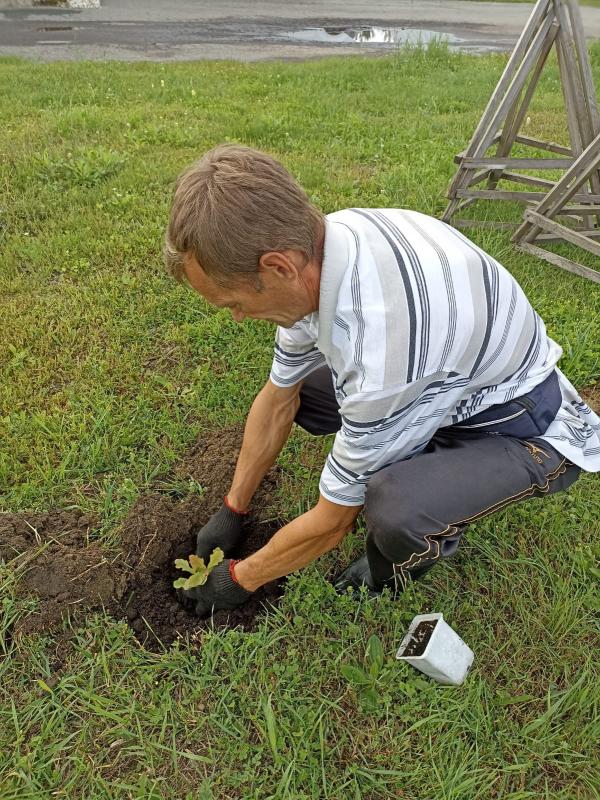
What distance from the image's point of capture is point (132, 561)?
7.29ft

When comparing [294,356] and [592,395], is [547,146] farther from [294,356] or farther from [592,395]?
[294,356]

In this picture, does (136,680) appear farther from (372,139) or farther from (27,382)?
(372,139)

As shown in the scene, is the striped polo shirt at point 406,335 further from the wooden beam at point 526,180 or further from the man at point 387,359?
the wooden beam at point 526,180

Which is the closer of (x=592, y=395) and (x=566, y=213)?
(x=592, y=395)

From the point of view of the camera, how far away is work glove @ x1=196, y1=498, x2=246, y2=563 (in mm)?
2232

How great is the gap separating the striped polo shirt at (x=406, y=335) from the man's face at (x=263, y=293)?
0.06m

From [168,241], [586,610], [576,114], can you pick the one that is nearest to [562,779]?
[586,610]

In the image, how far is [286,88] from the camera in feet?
21.5

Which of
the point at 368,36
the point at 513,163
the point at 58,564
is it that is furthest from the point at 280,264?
the point at 368,36

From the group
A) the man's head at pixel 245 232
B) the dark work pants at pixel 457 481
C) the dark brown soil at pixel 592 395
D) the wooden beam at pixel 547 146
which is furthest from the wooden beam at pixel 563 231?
the man's head at pixel 245 232

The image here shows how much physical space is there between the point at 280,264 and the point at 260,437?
0.93m

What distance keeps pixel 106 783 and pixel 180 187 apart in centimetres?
158

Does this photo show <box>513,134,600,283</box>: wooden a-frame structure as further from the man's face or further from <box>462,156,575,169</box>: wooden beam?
the man's face

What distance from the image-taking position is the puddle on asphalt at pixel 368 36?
32.8ft
